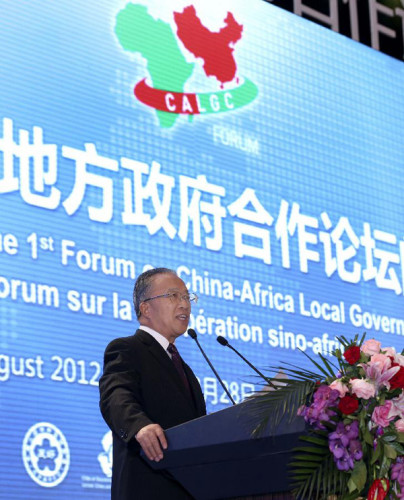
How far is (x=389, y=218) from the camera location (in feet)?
14.9

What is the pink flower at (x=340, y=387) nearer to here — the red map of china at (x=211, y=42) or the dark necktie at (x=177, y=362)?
the dark necktie at (x=177, y=362)

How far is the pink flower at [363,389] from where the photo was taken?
59.8 inches

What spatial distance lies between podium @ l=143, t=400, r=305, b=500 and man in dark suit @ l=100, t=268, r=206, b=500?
2.2 inches

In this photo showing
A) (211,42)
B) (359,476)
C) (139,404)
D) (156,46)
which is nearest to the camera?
(359,476)

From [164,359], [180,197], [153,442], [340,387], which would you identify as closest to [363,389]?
[340,387]

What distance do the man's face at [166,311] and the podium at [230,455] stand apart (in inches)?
19.1

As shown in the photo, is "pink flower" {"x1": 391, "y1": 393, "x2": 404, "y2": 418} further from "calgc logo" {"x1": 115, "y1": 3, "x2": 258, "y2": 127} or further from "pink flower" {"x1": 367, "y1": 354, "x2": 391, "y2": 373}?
"calgc logo" {"x1": 115, "y1": 3, "x2": 258, "y2": 127}

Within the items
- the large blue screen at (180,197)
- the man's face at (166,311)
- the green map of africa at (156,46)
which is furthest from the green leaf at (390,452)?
the green map of africa at (156,46)

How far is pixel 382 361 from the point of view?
1551 millimetres

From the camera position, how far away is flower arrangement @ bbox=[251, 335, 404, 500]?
59.4 inches

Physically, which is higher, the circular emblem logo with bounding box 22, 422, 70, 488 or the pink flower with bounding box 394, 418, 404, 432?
the circular emblem logo with bounding box 22, 422, 70, 488

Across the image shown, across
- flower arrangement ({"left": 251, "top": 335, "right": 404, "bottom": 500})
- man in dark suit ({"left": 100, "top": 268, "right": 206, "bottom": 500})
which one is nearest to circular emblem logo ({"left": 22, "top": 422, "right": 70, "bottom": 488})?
man in dark suit ({"left": 100, "top": 268, "right": 206, "bottom": 500})

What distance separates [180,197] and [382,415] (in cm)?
216

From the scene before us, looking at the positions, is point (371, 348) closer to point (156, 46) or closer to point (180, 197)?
point (180, 197)
